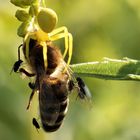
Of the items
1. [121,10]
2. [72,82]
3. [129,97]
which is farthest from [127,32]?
[72,82]

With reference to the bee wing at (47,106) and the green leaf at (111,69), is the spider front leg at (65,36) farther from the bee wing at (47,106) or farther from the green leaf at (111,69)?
the bee wing at (47,106)

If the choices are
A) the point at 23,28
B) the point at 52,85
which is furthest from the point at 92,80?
the point at 23,28

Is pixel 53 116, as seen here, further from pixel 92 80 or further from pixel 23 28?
pixel 92 80

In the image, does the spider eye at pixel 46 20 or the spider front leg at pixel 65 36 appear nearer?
the spider eye at pixel 46 20

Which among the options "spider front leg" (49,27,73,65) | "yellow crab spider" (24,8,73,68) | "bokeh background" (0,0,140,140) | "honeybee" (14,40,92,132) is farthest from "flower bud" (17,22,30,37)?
"bokeh background" (0,0,140,140)

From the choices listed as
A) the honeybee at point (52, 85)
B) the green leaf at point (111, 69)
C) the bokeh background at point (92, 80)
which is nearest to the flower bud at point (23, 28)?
the green leaf at point (111, 69)

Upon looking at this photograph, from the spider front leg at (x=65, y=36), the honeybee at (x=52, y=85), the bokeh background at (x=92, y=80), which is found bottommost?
the bokeh background at (x=92, y=80)

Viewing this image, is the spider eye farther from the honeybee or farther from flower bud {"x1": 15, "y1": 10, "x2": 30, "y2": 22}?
the honeybee
